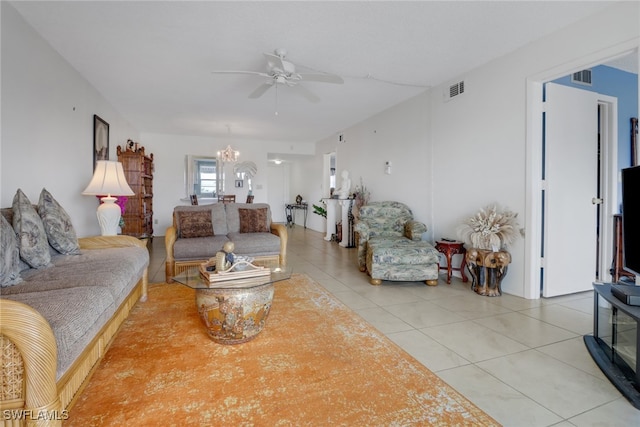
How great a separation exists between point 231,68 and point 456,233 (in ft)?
11.2

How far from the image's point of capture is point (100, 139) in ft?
14.3

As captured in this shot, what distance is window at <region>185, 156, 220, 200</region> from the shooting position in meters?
7.56

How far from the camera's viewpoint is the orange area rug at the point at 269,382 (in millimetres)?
1407

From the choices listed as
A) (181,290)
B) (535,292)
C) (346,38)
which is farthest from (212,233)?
(535,292)

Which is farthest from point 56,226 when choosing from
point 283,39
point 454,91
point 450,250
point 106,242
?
point 454,91

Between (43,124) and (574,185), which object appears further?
(574,185)

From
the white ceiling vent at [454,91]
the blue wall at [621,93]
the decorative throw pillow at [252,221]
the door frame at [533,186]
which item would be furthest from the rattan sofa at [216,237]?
the blue wall at [621,93]

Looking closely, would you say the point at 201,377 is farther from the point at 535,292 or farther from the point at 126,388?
the point at 535,292

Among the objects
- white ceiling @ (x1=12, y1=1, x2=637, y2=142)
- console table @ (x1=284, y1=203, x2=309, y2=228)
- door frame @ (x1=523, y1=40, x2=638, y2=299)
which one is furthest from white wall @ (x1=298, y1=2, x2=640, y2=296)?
console table @ (x1=284, y1=203, x2=309, y2=228)

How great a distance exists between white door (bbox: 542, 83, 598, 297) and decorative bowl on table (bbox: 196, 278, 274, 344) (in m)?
2.90

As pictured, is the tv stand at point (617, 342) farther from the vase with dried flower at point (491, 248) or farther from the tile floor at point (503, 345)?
the vase with dried flower at point (491, 248)

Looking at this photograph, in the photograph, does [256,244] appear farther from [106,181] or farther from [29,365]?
[29,365]

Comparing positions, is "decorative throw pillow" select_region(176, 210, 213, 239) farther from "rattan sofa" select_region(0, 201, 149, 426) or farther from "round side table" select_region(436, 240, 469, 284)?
"round side table" select_region(436, 240, 469, 284)

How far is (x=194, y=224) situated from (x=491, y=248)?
3.54 metres
